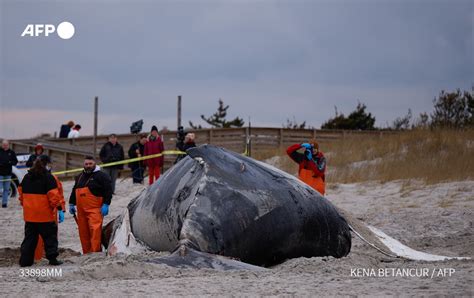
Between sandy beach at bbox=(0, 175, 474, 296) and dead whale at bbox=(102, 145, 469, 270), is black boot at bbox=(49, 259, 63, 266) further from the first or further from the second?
dead whale at bbox=(102, 145, 469, 270)

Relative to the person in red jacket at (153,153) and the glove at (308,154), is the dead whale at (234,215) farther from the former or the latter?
the person in red jacket at (153,153)

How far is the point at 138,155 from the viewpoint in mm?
21188

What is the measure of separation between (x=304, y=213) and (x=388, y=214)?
21.2 ft

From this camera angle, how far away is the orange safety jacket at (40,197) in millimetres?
10422

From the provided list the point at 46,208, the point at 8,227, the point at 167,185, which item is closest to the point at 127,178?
the point at 8,227

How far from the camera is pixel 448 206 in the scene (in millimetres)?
15062

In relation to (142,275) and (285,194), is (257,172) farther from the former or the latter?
(142,275)

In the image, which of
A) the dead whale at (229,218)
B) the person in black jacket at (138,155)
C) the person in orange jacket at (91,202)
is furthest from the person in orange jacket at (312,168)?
the person in black jacket at (138,155)

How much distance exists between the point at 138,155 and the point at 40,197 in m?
10.7

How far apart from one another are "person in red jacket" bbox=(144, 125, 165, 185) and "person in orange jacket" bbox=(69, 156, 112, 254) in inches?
325

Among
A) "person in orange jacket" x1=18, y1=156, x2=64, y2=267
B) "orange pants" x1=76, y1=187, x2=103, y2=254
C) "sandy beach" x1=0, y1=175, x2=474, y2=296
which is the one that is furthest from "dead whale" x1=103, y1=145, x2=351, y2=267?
"orange pants" x1=76, y1=187, x2=103, y2=254

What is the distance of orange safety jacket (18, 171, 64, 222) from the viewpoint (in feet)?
34.2

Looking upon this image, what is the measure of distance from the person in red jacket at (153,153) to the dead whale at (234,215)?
1038 centimetres

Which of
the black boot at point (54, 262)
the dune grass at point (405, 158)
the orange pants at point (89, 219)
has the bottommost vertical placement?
the black boot at point (54, 262)
